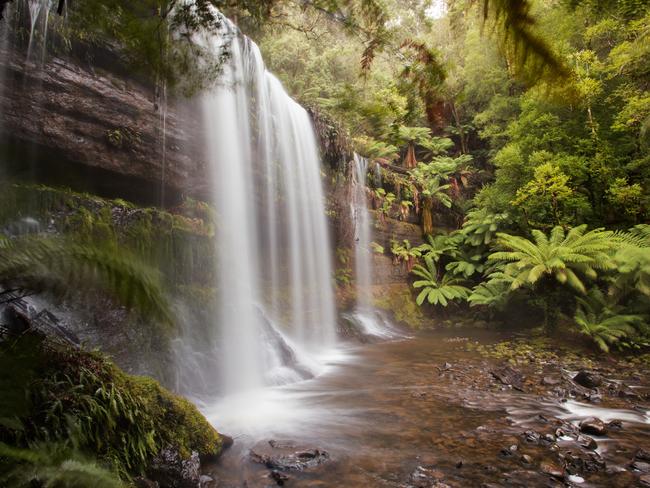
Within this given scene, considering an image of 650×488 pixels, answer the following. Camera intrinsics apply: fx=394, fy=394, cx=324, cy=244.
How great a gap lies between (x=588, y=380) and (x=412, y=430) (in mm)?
3073

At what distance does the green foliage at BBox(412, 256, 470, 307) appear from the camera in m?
11.4

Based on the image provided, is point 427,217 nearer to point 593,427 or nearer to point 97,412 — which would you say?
point 593,427

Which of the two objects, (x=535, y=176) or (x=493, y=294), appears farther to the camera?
(x=493, y=294)

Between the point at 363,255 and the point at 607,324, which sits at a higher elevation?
the point at 363,255

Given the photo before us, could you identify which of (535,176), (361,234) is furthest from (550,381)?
(361,234)

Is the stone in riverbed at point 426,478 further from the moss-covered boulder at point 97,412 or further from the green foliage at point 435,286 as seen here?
the green foliage at point 435,286

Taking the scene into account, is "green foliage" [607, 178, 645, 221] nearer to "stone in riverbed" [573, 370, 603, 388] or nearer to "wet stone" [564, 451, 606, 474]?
"stone in riverbed" [573, 370, 603, 388]

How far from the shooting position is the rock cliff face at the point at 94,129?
530cm

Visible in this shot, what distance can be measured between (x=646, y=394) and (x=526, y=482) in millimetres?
3381

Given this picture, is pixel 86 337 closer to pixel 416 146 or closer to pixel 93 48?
pixel 93 48

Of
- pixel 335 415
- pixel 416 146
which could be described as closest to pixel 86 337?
Answer: pixel 335 415

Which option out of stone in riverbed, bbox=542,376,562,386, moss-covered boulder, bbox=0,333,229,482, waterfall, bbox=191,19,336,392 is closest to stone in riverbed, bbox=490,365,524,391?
stone in riverbed, bbox=542,376,562,386

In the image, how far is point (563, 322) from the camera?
8.79 metres

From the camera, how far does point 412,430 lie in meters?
3.80
